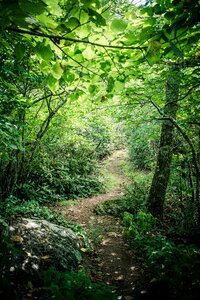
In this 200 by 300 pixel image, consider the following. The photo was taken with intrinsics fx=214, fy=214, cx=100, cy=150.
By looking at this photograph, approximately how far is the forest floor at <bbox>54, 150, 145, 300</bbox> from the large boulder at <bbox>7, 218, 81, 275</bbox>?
45 centimetres

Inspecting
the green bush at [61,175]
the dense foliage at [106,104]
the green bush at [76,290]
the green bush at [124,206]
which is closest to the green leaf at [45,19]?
the dense foliage at [106,104]

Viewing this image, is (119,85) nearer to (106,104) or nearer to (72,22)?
(72,22)

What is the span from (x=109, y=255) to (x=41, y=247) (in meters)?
1.73

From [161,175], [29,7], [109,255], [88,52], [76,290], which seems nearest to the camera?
[29,7]

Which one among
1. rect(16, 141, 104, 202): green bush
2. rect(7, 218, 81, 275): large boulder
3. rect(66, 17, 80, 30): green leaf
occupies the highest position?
rect(66, 17, 80, 30): green leaf

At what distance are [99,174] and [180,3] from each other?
11708 millimetres

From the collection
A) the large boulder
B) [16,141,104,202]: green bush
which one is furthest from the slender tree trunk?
[16,141,104,202]: green bush

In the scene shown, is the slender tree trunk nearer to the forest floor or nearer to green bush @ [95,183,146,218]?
green bush @ [95,183,146,218]

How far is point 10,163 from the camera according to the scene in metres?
6.20

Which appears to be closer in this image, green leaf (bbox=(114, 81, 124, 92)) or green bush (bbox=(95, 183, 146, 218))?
green leaf (bbox=(114, 81, 124, 92))

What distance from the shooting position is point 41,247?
12.2 feet

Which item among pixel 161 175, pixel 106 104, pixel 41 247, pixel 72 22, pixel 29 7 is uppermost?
pixel 106 104

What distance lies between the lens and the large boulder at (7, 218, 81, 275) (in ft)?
10.7

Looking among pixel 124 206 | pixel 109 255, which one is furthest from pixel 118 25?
pixel 124 206
